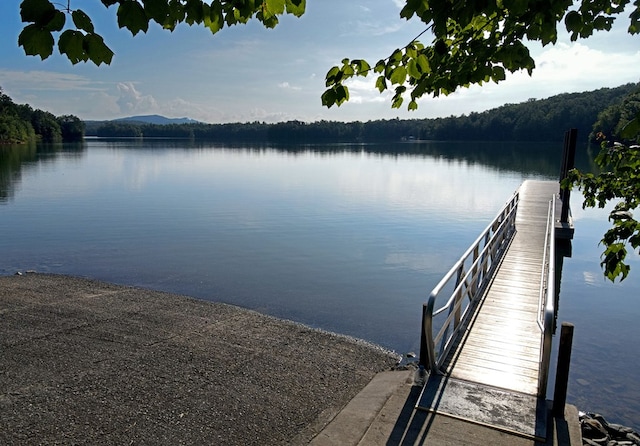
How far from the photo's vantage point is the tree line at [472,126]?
108 meters

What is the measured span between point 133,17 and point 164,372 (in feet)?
18.7

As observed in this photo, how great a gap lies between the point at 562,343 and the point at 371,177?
39182 millimetres

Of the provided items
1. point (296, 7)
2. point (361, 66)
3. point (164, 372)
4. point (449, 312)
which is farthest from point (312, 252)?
point (296, 7)

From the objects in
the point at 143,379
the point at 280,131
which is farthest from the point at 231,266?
the point at 280,131

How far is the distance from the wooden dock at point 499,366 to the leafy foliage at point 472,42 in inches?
122

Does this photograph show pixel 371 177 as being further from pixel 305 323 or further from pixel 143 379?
pixel 143 379

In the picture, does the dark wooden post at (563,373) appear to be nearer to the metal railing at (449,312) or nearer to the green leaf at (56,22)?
the metal railing at (449,312)

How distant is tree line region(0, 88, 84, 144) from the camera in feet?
A: 318

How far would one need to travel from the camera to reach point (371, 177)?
43656 mm

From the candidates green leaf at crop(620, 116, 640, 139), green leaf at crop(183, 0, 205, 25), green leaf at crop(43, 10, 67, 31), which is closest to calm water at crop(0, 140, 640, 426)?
green leaf at crop(620, 116, 640, 139)

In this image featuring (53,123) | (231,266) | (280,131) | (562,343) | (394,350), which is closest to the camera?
(562,343)

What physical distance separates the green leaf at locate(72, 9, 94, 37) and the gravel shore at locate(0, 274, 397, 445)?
4.42 metres

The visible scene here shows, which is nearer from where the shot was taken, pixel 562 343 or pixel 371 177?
pixel 562 343

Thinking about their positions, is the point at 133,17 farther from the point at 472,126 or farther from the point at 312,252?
the point at 472,126
